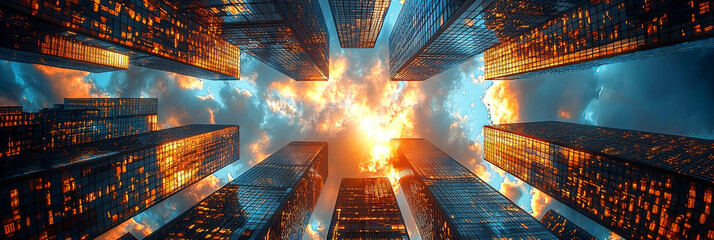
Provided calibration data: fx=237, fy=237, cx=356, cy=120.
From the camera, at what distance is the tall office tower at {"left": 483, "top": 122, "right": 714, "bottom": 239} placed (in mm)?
38812

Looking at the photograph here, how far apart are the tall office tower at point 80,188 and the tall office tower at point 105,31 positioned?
74.5ft

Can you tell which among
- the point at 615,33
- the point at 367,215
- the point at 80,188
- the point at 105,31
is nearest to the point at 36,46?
the point at 105,31

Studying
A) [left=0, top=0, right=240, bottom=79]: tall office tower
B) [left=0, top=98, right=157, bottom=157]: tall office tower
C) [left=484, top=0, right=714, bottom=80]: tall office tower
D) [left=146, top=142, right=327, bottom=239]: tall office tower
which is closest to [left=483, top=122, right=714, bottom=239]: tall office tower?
[left=484, top=0, right=714, bottom=80]: tall office tower

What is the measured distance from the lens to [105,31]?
1718 inches

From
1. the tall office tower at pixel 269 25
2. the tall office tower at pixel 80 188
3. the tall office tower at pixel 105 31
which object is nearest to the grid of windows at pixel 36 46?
the tall office tower at pixel 105 31

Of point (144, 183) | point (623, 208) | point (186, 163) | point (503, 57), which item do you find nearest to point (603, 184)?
point (623, 208)

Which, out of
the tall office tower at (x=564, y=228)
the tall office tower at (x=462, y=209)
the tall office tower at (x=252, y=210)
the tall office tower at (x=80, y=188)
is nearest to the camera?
the tall office tower at (x=80, y=188)

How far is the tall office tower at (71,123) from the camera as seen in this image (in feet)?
235

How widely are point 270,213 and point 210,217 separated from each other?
565 inches

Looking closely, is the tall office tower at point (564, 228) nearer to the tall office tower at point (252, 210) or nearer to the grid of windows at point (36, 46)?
the tall office tower at point (252, 210)

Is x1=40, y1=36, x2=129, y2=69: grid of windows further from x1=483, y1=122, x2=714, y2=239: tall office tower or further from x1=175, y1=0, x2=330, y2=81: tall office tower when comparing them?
x1=483, y1=122, x2=714, y2=239: tall office tower

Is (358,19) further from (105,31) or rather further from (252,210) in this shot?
(252,210)

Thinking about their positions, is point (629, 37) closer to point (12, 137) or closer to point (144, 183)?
point (144, 183)

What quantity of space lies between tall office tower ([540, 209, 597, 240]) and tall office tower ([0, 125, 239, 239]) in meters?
140
